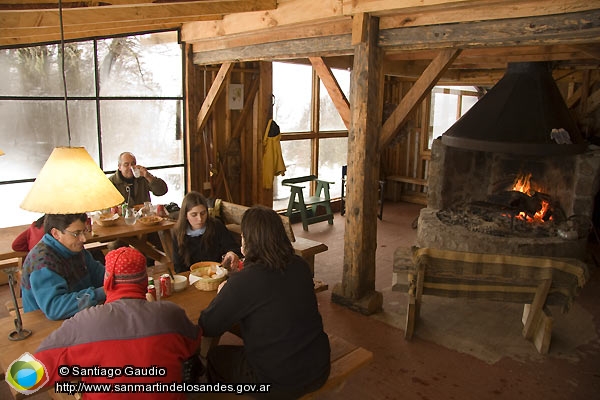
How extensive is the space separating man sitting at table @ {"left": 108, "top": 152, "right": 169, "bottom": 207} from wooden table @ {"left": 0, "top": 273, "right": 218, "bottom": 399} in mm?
2743

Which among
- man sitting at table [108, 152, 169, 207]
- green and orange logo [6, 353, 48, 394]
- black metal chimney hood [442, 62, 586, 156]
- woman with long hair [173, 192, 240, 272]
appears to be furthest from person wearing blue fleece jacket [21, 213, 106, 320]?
black metal chimney hood [442, 62, 586, 156]

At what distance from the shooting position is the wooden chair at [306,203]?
7.95 metres

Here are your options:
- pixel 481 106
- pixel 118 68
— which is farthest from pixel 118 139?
pixel 481 106

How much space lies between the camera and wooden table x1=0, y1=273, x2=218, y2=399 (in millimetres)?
2238

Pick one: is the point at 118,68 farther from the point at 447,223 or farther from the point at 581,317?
the point at 581,317

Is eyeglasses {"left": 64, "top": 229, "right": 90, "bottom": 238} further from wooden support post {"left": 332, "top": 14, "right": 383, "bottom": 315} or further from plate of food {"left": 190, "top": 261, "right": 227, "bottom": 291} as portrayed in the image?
wooden support post {"left": 332, "top": 14, "right": 383, "bottom": 315}

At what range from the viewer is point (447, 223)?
5891 mm

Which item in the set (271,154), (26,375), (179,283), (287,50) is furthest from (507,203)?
(26,375)

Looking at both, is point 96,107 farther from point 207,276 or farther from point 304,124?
point 304,124

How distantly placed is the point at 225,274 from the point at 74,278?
0.87 m

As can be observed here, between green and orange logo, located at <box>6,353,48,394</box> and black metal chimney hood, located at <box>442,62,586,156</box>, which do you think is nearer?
green and orange logo, located at <box>6,353,48,394</box>

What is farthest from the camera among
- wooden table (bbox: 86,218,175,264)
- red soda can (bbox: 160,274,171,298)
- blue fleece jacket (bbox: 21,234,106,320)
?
wooden table (bbox: 86,218,175,264)

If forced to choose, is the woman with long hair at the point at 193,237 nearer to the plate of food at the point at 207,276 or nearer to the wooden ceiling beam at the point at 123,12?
the plate of food at the point at 207,276

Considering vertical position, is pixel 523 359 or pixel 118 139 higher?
pixel 118 139
